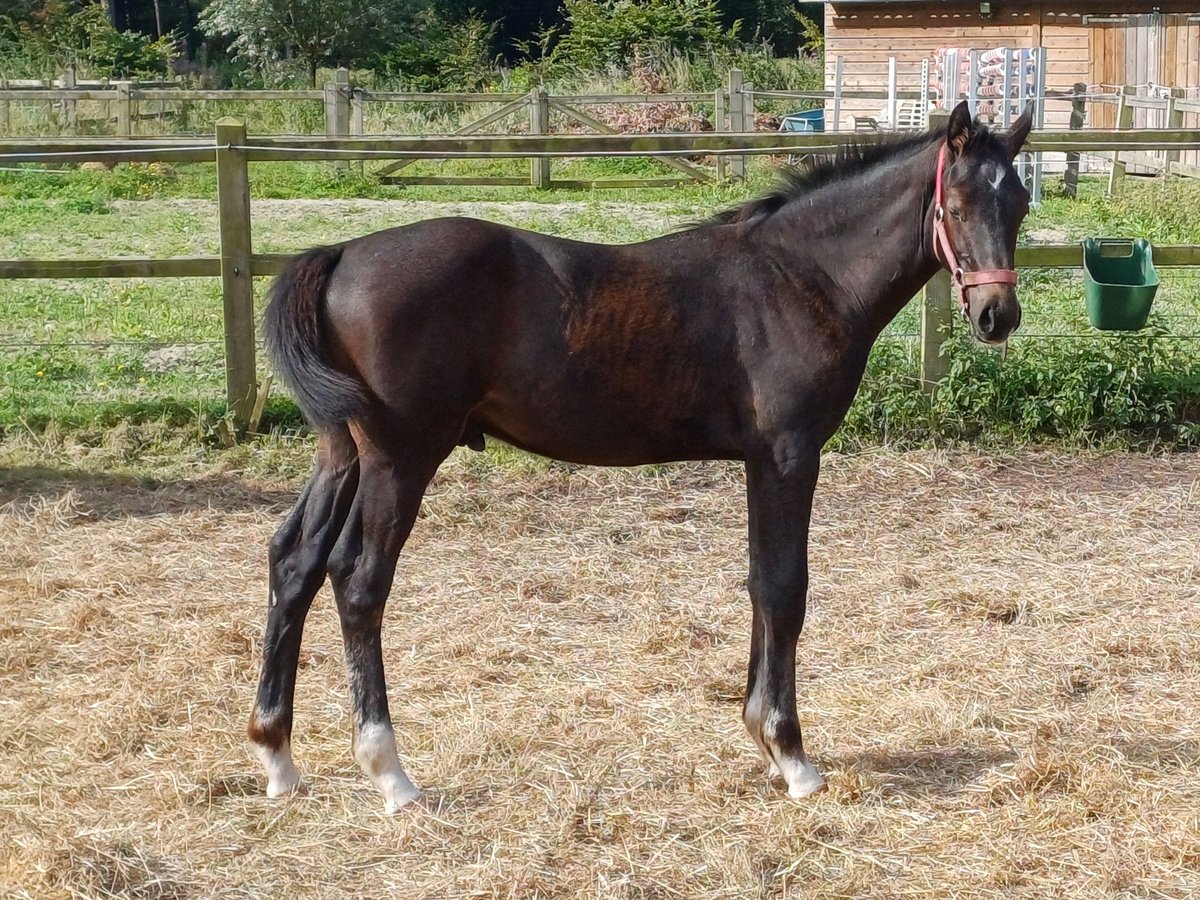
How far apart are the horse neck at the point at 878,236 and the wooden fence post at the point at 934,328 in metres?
3.20

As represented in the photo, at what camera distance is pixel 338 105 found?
62.9ft

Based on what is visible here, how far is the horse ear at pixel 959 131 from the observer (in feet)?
11.7

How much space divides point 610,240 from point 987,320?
809cm

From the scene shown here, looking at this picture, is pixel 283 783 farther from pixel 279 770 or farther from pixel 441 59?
pixel 441 59

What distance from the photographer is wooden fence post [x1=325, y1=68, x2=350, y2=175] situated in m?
19.0

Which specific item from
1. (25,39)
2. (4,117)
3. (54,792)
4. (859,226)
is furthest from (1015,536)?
(25,39)

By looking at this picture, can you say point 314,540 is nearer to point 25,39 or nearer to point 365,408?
point 365,408

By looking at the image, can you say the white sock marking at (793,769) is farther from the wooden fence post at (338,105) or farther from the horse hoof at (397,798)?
the wooden fence post at (338,105)

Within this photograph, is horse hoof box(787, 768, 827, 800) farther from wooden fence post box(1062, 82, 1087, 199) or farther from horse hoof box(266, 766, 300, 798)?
wooden fence post box(1062, 82, 1087, 199)

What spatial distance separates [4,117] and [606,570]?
17471mm

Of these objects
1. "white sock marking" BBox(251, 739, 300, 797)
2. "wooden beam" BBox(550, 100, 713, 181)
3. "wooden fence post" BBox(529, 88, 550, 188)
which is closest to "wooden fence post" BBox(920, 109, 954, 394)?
"white sock marking" BBox(251, 739, 300, 797)

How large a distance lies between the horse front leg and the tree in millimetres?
30198

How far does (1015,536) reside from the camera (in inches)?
238

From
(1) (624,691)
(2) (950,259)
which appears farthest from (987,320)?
(1) (624,691)
